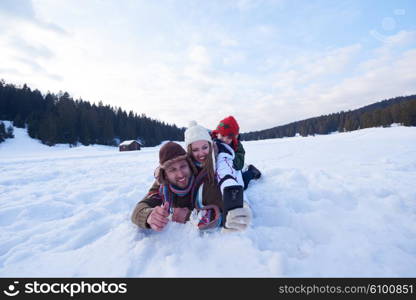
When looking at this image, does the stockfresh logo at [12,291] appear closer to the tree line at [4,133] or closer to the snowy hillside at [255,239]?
the snowy hillside at [255,239]

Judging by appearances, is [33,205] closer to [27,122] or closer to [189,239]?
[189,239]

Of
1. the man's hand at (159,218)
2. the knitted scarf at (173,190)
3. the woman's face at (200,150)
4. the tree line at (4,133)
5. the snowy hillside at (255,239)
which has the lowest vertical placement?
the snowy hillside at (255,239)

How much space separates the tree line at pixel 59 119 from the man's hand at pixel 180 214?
157 feet

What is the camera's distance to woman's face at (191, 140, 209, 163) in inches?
99.3

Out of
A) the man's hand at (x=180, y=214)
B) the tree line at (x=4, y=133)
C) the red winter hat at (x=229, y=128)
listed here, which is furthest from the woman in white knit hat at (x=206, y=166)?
the tree line at (x=4, y=133)

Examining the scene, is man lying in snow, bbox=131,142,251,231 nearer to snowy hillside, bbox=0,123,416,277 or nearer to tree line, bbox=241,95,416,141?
snowy hillside, bbox=0,123,416,277

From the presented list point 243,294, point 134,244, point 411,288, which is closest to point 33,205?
point 134,244

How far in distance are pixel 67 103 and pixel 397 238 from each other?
61.3 m

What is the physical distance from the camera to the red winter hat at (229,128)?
3686mm

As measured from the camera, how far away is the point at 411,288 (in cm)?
145

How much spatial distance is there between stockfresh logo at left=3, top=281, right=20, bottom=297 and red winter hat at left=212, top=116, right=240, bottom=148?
3.07 meters

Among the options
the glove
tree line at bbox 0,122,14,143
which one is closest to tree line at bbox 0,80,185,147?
tree line at bbox 0,122,14,143

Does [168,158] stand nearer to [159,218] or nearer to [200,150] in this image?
[200,150]

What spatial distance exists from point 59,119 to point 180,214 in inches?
2064
